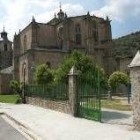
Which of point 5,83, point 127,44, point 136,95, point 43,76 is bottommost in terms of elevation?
point 136,95

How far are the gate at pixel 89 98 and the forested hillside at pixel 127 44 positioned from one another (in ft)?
214

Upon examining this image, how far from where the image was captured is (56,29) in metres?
63.3

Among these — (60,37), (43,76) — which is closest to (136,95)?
(43,76)

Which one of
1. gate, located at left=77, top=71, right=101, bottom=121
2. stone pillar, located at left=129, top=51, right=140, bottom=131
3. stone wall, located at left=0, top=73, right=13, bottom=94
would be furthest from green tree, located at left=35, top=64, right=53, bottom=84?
stone pillar, located at left=129, top=51, right=140, bottom=131

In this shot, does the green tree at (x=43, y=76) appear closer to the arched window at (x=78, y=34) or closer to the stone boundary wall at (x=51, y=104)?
the stone boundary wall at (x=51, y=104)

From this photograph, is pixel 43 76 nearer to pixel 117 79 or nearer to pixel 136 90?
pixel 117 79

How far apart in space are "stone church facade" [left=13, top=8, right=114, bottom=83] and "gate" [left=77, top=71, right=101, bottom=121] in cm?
3863

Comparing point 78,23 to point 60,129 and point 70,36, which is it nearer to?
point 70,36

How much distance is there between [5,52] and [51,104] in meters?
64.1

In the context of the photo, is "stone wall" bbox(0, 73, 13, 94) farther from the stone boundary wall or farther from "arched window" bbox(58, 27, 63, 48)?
the stone boundary wall

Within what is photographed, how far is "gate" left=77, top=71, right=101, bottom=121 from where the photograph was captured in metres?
16.0

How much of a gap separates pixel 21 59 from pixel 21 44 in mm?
6917

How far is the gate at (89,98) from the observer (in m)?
16.0

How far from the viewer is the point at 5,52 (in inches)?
3415
